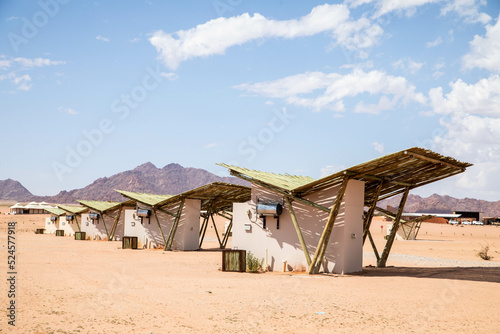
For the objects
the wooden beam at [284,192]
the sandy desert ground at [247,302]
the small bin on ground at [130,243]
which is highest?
the wooden beam at [284,192]

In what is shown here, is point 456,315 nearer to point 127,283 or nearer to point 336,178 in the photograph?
point 336,178

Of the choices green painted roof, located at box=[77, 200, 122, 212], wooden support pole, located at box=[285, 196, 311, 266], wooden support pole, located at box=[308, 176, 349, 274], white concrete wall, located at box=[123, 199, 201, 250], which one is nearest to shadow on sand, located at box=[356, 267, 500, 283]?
wooden support pole, located at box=[308, 176, 349, 274]

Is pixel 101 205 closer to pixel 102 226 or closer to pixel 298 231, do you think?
pixel 102 226

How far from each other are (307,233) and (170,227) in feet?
56.3

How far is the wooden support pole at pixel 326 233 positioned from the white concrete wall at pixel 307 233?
0.70 meters

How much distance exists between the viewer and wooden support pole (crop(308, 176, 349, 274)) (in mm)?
17203

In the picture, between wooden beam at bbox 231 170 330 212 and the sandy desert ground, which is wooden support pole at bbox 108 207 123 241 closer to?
the sandy desert ground

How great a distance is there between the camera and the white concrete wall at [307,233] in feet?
59.3

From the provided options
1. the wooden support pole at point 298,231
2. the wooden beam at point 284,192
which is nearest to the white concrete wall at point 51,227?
the wooden beam at point 284,192

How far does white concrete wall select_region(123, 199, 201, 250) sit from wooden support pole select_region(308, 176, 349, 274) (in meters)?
16.1

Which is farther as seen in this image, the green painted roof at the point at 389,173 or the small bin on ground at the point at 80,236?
the small bin on ground at the point at 80,236

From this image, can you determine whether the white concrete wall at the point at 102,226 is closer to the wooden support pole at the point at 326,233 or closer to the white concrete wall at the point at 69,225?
the white concrete wall at the point at 69,225

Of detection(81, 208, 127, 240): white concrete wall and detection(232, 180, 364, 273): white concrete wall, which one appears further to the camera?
detection(81, 208, 127, 240): white concrete wall

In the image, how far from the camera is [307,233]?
1873 centimetres
